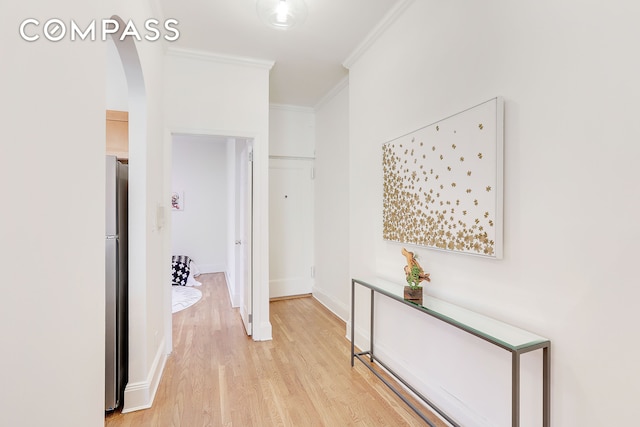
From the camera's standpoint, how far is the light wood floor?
1905 millimetres

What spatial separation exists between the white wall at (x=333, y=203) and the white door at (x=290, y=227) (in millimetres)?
155

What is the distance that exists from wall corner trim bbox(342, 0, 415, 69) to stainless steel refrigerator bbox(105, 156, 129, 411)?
2.19 meters

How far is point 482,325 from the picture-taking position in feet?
4.81

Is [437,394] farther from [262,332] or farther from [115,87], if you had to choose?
[115,87]

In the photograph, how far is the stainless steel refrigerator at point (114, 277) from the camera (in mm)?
1897

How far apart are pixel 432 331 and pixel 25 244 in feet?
6.63

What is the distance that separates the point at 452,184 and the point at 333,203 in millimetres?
2274

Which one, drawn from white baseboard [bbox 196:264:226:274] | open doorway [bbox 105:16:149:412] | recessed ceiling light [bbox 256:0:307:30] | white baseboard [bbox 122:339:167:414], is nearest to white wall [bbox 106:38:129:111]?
open doorway [bbox 105:16:149:412]

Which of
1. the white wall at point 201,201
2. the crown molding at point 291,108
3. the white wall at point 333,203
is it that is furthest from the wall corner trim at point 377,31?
the white wall at point 201,201

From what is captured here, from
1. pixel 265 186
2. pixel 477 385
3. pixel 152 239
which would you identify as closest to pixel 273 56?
pixel 265 186

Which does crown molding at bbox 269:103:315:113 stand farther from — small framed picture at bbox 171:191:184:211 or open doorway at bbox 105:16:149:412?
small framed picture at bbox 171:191:184:211

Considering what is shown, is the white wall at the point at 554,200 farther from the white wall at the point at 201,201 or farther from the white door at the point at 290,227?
the white wall at the point at 201,201

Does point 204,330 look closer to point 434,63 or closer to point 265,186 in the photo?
point 265,186

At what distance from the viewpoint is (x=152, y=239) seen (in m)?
2.25
